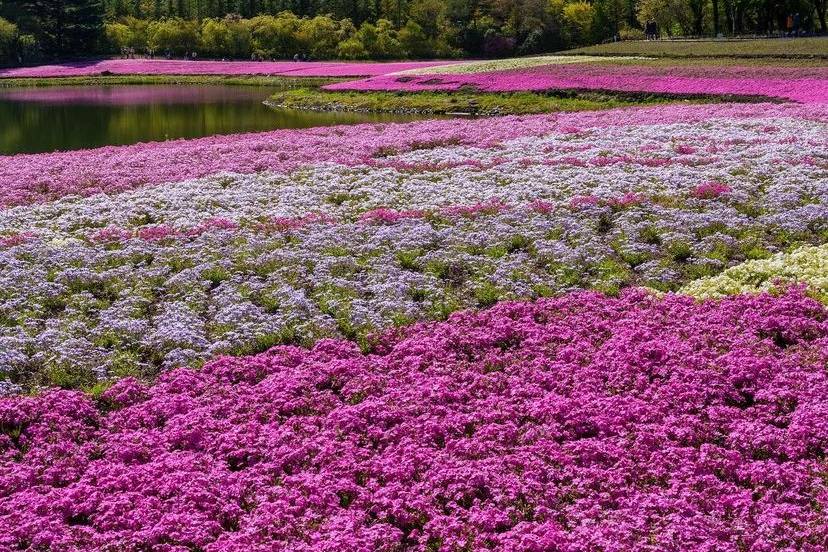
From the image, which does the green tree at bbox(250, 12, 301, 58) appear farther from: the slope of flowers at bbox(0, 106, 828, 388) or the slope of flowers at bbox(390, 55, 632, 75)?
the slope of flowers at bbox(0, 106, 828, 388)

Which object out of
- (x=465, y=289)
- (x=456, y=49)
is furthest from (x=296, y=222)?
(x=456, y=49)

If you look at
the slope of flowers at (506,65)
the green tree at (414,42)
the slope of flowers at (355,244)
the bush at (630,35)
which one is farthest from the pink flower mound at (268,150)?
the bush at (630,35)

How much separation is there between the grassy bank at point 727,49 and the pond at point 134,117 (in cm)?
3510

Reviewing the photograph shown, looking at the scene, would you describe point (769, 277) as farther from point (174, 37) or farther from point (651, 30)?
point (174, 37)

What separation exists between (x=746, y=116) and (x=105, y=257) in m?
30.3

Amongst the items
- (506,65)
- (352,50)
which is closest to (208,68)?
(352,50)

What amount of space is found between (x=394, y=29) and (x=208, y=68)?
111 ft

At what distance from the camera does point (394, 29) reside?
127 meters

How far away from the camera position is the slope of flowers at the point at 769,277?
1545 centimetres

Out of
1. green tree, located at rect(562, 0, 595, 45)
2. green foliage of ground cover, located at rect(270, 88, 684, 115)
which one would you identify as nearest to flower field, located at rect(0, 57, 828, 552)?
green foliage of ground cover, located at rect(270, 88, 684, 115)

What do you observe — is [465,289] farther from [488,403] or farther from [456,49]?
[456,49]

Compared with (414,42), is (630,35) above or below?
above

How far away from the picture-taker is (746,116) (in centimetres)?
3812

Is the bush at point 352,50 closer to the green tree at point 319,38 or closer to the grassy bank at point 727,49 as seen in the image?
the green tree at point 319,38
